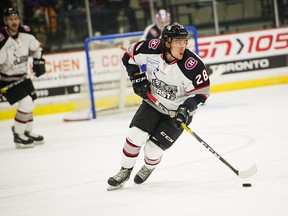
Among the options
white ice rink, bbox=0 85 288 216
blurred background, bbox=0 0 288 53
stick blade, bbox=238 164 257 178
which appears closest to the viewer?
white ice rink, bbox=0 85 288 216

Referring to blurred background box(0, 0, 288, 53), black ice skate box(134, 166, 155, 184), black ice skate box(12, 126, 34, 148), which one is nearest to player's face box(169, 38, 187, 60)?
black ice skate box(134, 166, 155, 184)

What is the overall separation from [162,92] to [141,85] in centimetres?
14

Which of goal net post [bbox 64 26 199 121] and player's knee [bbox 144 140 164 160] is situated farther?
goal net post [bbox 64 26 199 121]

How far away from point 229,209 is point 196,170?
3.83 ft

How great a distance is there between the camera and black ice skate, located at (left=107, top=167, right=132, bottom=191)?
144 inches

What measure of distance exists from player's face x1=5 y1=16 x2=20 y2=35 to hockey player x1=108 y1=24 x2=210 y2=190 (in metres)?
2.27

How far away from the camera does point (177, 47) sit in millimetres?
3514

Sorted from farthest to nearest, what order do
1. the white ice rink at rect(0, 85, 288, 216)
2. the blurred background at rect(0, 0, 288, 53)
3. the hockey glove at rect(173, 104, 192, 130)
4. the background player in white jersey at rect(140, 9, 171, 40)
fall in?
the blurred background at rect(0, 0, 288, 53), the background player in white jersey at rect(140, 9, 171, 40), the hockey glove at rect(173, 104, 192, 130), the white ice rink at rect(0, 85, 288, 216)

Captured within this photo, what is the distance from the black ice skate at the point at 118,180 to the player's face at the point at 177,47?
0.79m

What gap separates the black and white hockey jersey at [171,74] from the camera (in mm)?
3561

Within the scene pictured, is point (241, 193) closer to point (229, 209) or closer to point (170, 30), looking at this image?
point (229, 209)

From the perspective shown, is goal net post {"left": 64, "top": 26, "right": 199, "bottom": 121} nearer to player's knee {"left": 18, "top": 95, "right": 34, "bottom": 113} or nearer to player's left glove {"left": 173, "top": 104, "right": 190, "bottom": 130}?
player's knee {"left": 18, "top": 95, "right": 34, "bottom": 113}

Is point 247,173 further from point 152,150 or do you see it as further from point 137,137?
point 137,137

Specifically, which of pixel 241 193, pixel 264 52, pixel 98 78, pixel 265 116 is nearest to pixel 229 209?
pixel 241 193
